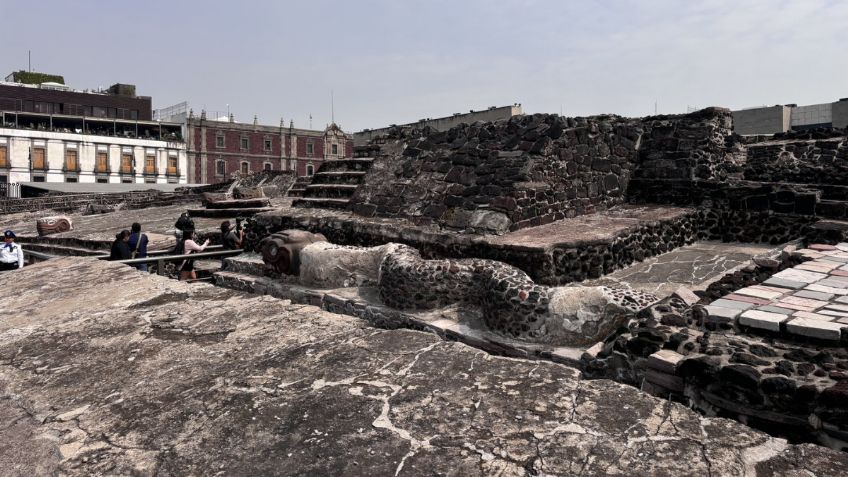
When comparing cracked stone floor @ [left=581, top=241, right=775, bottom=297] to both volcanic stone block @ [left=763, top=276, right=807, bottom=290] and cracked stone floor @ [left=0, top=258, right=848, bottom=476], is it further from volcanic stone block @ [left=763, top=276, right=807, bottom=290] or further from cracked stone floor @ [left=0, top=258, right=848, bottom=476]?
cracked stone floor @ [left=0, top=258, right=848, bottom=476]

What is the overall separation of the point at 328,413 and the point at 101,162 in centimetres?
5222

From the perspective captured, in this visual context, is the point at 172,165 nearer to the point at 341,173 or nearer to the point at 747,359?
the point at 341,173

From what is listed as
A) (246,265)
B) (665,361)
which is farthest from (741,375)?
(246,265)

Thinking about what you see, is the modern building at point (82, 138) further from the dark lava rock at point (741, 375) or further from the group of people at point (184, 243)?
the dark lava rock at point (741, 375)

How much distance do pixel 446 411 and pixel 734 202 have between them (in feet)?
22.2

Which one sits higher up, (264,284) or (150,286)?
(150,286)

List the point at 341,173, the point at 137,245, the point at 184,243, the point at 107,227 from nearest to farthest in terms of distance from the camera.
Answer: the point at 184,243, the point at 137,245, the point at 341,173, the point at 107,227

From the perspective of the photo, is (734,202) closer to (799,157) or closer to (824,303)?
(799,157)

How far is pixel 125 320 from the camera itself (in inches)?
104

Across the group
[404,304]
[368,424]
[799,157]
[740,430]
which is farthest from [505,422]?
[799,157]

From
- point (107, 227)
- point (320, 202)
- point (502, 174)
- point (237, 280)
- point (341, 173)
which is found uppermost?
point (341, 173)

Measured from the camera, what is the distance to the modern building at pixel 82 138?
42250 mm

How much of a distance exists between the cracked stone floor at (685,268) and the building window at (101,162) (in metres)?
50.1

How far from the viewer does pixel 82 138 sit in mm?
44469
